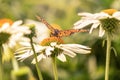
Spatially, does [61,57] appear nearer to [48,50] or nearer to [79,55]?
[48,50]

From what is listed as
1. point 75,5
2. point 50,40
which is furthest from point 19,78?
point 75,5

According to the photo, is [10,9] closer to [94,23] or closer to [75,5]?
[75,5]

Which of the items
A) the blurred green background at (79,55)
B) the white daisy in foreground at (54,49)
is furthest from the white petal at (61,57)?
the blurred green background at (79,55)

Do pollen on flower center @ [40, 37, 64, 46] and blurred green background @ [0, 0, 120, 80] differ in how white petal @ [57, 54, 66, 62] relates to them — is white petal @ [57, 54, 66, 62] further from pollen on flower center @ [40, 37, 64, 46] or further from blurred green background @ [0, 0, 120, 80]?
blurred green background @ [0, 0, 120, 80]

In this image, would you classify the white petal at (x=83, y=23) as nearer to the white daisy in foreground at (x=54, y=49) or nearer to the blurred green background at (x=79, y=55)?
the white daisy in foreground at (x=54, y=49)

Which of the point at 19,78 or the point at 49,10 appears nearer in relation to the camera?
the point at 19,78

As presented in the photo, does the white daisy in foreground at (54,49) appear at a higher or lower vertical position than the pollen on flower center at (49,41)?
lower

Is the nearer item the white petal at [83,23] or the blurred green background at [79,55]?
the white petal at [83,23]
